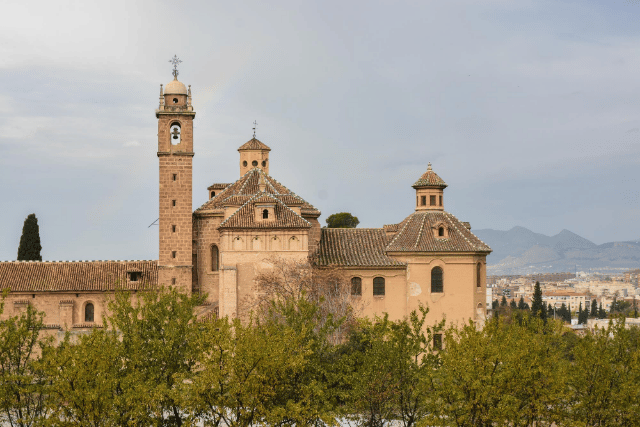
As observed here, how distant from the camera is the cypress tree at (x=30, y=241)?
58500mm

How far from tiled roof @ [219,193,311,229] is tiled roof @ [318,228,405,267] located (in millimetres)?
3180

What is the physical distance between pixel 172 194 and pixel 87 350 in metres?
24.6

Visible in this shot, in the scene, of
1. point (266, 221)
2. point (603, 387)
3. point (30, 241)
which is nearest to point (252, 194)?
point (266, 221)

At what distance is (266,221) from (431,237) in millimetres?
10175

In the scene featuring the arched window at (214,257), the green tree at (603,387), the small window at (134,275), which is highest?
the arched window at (214,257)

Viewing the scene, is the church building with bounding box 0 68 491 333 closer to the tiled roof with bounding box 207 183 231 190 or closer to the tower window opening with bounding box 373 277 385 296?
the tower window opening with bounding box 373 277 385 296

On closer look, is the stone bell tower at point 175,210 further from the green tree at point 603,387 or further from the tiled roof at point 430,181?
the green tree at point 603,387

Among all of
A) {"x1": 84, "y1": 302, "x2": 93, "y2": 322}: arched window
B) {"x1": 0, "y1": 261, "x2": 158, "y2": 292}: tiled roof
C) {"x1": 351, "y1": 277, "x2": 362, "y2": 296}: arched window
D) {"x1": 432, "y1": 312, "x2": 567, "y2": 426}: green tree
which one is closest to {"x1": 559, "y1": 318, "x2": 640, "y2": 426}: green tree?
{"x1": 432, "y1": 312, "x2": 567, "y2": 426}: green tree

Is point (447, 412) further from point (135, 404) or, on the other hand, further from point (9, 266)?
point (9, 266)

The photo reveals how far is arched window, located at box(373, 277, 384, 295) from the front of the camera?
1893 inches

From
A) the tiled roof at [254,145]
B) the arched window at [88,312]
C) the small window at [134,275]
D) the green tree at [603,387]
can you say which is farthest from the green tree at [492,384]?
the tiled roof at [254,145]

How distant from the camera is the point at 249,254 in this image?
45781 millimetres

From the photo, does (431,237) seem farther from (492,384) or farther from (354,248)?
(492,384)

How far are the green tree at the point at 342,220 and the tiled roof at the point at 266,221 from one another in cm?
3487
